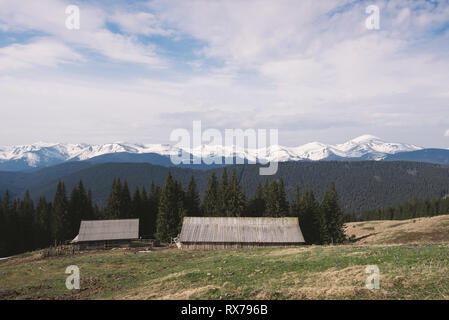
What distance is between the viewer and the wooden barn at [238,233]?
153ft

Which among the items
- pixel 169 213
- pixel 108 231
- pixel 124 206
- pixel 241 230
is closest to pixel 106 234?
pixel 108 231

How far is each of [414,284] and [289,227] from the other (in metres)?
36.2

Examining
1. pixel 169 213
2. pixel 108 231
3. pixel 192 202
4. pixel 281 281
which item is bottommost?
pixel 108 231

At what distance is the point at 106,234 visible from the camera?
181ft

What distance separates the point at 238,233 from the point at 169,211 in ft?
68.8

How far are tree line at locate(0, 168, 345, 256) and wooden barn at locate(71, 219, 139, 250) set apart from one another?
7.26 metres

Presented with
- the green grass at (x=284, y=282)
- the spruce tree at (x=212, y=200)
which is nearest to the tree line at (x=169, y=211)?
the spruce tree at (x=212, y=200)

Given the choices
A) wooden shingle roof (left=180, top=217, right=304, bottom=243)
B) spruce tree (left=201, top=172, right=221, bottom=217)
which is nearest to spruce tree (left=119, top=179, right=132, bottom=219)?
spruce tree (left=201, top=172, right=221, bottom=217)

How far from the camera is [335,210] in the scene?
61.4 metres

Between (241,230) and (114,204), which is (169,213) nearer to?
(114,204)

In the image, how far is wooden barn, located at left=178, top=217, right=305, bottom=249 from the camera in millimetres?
46531
